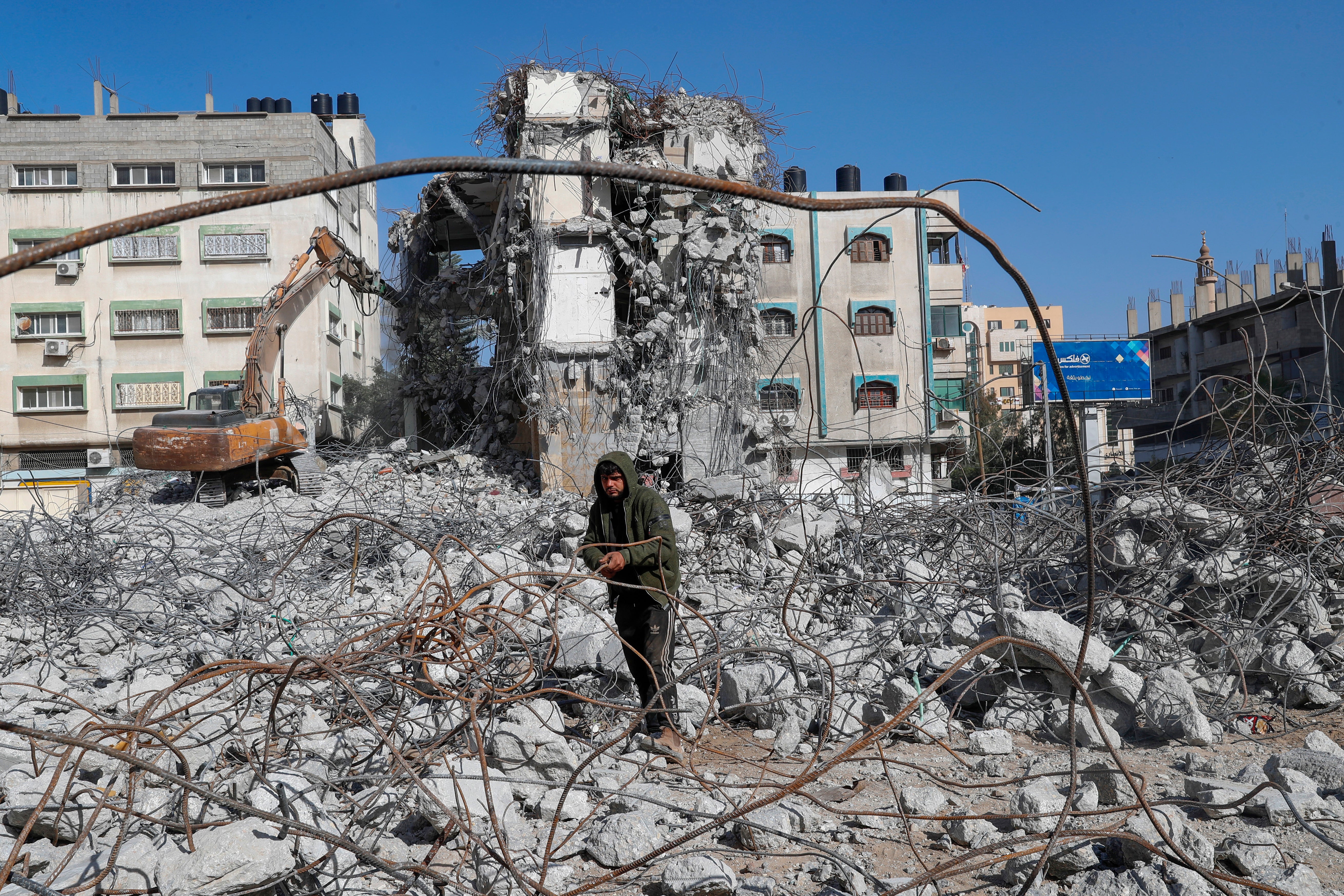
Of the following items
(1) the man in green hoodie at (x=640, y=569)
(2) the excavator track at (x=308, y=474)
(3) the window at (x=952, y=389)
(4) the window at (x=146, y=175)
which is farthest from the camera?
(3) the window at (x=952, y=389)

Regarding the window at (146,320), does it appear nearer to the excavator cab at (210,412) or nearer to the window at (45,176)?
the window at (45,176)

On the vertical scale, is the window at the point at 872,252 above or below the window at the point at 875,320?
above

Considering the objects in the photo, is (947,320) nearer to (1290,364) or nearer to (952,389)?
(952,389)

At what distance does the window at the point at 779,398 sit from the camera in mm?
10109

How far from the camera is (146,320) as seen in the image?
90.1ft

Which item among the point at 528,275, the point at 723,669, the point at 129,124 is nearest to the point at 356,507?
the point at 528,275

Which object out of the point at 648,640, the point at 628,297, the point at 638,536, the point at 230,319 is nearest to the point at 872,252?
the point at 628,297

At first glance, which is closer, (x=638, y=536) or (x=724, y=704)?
(x=638, y=536)

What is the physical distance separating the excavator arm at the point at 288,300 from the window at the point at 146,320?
13.1 m

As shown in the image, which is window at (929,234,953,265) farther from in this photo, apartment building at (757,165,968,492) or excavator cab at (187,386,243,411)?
excavator cab at (187,386,243,411)

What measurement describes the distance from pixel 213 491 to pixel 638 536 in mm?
11344

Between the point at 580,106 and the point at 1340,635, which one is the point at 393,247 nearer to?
the point at 580,106

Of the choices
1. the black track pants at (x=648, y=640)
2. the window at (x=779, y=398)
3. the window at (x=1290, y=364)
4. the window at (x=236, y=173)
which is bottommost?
the black track pants at (x=648, y=640)

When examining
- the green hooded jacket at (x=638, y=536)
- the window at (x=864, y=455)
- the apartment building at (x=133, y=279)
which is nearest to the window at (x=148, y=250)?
the apartment building at (x=133, y=279)
